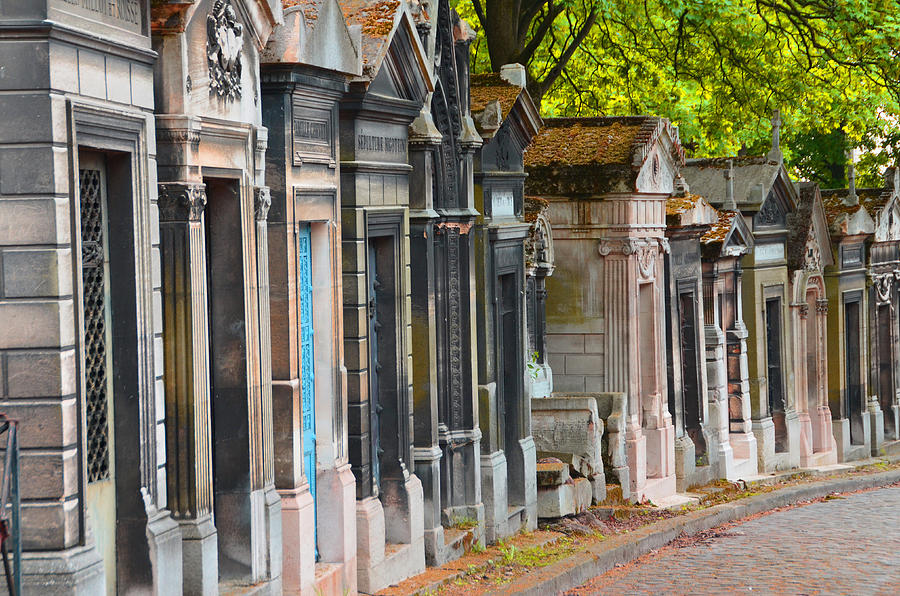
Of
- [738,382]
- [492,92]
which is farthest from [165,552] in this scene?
[738,382]

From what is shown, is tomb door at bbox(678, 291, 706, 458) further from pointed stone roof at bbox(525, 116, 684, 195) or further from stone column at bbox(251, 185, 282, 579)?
stone column at bbox(251, 185, 282, 579)

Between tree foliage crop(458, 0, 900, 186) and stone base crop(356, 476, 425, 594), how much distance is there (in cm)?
933

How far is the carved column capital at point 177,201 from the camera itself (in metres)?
8.03

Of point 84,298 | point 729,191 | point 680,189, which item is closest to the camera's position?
point 84,298

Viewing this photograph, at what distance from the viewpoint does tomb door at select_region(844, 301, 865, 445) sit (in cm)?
2611

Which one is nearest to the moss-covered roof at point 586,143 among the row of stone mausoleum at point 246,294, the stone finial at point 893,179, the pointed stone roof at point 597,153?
the pointed stone roof at point 597,153

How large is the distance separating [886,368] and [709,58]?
317 inches

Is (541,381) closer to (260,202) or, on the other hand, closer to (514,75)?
(514,75)

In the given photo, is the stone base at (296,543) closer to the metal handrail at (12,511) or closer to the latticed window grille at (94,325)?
the latticed window grille at (94,325)

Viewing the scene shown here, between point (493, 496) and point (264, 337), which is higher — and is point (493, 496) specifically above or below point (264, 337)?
below

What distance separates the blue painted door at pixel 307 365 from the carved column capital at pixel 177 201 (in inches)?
80.9

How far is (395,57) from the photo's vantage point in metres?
11.2

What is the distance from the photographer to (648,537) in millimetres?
14469

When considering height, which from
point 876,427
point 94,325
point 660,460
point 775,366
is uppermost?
point 94,325
